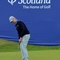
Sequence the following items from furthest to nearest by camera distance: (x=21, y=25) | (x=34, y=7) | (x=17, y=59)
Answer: (x=34, y=7)
(x=17, y=59)
(x=21, y=25)

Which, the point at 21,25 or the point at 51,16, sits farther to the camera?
the point at 51,16

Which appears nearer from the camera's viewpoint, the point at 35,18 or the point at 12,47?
the point at 35,18

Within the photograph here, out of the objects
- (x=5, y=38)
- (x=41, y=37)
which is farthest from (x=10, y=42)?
(x=41, y=37)

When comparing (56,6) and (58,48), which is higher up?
(56,6)

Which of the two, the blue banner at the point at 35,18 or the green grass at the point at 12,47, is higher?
the blue banner at the point at 35,18

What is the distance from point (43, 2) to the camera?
1153 centimetres

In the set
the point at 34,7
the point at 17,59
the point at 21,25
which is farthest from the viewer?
the point at 34,7

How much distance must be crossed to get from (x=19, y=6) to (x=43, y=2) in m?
0.96

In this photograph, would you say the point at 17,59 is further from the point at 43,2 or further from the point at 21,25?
the point at 43,2

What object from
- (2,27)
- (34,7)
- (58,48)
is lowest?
(58,48)

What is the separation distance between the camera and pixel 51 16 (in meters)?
11.7

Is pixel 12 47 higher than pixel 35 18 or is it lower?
lower

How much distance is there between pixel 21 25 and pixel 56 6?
4432 millimetres

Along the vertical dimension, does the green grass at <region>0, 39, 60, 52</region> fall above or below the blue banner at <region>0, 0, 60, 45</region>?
below
